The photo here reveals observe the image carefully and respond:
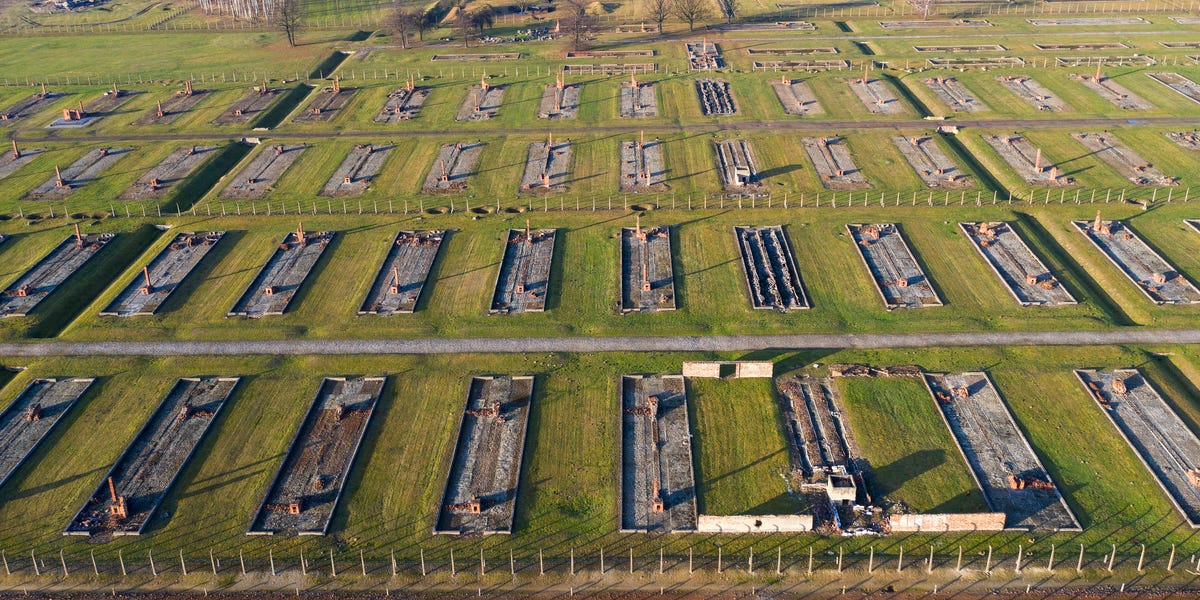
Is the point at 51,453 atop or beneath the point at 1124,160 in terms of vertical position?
beneath

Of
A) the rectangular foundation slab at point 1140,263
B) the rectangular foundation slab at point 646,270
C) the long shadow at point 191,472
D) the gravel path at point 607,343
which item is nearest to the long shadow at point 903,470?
the gravel path at point 607,343

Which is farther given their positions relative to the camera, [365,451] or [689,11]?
[689,11]

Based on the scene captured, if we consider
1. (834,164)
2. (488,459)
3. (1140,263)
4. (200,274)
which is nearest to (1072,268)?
(1140,263)

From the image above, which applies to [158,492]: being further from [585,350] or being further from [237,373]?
A: [585,350]

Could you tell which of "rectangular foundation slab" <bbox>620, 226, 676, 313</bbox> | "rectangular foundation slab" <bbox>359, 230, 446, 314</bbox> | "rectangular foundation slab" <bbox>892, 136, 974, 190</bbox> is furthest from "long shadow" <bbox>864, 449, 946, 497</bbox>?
"rectangular foundation slab" <bbox>892, 136, 974, 190</bbox>

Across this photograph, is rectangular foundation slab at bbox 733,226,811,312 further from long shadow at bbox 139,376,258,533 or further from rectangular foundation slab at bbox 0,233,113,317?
rectangular foundation slab at bbox 0,233,113,317

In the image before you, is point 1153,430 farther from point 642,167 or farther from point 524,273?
point 642,167
